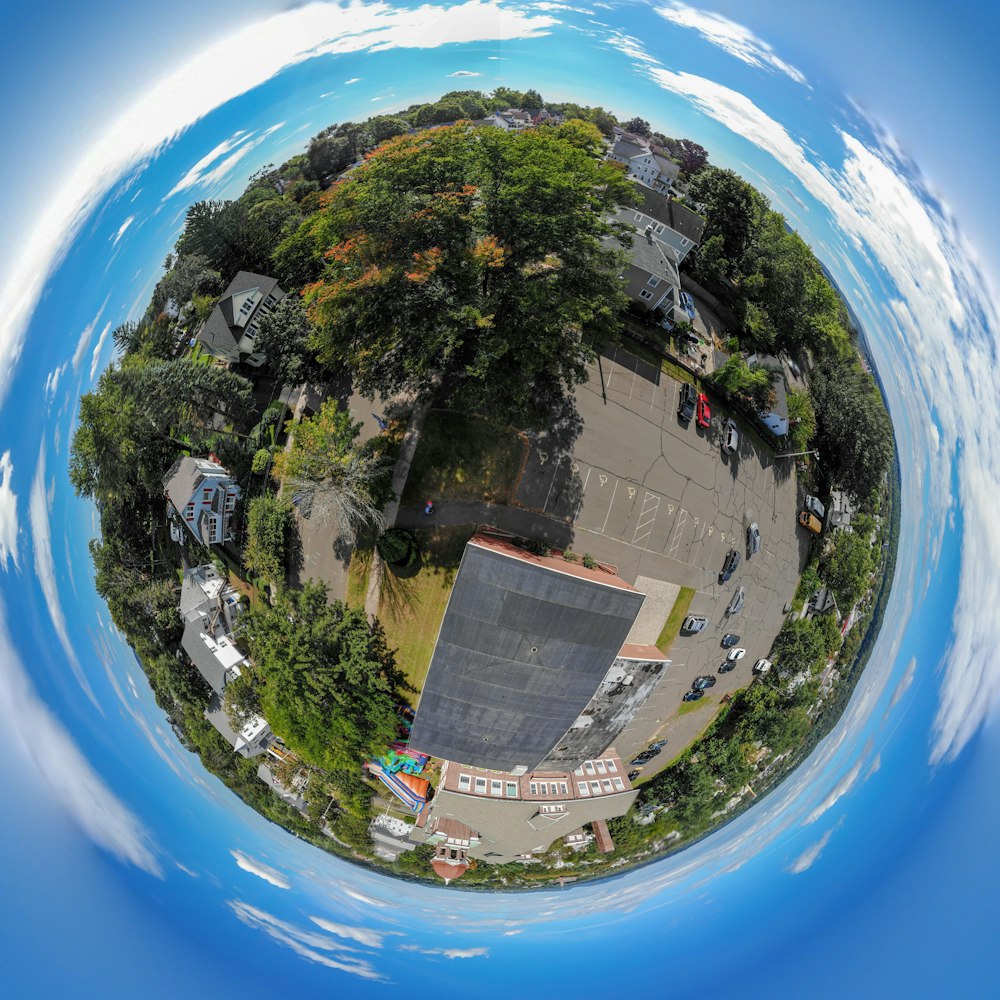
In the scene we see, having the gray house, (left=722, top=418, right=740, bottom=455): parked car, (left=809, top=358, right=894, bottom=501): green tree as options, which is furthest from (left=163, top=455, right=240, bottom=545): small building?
(left=809, top=358, right=894, bottom=501): green tree

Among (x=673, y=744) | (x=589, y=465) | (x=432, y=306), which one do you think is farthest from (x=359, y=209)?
(x=673, y=744)

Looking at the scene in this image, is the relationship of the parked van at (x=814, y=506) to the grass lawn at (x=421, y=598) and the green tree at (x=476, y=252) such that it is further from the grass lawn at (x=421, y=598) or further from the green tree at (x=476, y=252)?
the grass lawn at (x=421, y=598)

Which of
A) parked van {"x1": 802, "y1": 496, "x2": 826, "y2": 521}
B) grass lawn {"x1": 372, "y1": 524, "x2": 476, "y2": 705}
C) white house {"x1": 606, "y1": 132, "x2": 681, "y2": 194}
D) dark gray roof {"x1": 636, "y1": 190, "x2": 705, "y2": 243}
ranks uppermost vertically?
white house {"x1": 606, "y1": 132, "x2": 681, "y2": 194}

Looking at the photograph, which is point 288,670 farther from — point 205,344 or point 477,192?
point 477,192

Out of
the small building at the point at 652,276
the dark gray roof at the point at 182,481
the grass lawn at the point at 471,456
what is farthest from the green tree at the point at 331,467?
the small building at the point at 652,276

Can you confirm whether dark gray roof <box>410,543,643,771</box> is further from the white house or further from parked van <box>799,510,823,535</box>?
the white house

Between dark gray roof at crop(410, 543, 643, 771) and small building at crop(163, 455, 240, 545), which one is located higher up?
small building at crop(163, 455, 240, 545)
